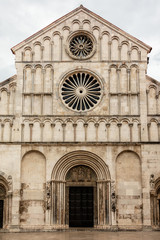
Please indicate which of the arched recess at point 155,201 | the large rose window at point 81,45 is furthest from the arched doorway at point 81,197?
the large rose window at point 81,45

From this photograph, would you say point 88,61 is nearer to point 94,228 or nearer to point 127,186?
point 127,186

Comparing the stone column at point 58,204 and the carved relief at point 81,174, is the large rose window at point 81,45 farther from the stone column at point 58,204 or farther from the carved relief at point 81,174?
the stone column at point 58,204

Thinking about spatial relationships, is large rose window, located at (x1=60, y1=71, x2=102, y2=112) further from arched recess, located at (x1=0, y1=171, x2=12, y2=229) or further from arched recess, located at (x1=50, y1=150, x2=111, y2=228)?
arched recess, located at (x1=0, y1=171, x2=12, y2=229)

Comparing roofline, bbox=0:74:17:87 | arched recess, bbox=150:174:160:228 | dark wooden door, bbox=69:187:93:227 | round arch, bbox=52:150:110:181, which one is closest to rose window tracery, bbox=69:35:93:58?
roofline, bbox=0:74:17:87

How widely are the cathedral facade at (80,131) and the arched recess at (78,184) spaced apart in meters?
0.06

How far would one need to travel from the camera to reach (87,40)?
26047mm

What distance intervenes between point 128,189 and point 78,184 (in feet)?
10.5

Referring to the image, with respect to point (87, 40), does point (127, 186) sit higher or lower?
lower

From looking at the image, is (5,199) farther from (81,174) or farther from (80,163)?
(80,163)

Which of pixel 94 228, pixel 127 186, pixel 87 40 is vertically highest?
pixel 87 40

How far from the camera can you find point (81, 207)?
23906mm

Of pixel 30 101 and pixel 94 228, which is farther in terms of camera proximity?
pixel 30 101

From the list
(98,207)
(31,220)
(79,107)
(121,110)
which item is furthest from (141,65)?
(31,220)

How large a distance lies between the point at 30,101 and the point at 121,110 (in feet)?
19.9
